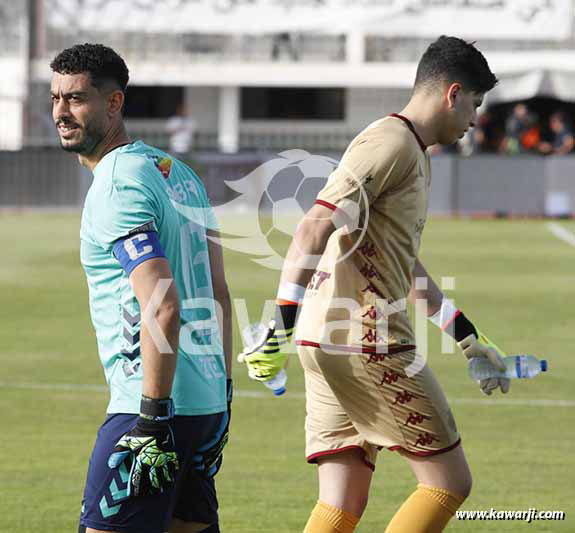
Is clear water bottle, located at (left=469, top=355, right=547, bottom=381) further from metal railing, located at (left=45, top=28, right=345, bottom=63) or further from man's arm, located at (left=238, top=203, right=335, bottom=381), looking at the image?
metal railing, located at (left=45, top=28, right=345, bottom=63)

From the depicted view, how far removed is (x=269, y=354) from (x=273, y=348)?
0.03 m

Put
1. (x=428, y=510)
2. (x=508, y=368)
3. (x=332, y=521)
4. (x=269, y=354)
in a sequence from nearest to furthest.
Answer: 1. (x=269, y=354)
2. (x=428, y=510)
3. (x=332, y=521)
4. (x=508, y=368)

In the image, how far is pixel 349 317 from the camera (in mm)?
5414

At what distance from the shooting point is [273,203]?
3281 cm

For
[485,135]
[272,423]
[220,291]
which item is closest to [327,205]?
[220,291]

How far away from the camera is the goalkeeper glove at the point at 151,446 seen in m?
4.26

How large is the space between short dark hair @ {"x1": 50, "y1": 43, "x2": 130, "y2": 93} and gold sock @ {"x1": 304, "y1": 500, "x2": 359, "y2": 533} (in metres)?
1.97

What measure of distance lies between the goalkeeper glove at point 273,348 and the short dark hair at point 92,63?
110cm

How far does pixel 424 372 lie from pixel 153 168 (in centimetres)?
155

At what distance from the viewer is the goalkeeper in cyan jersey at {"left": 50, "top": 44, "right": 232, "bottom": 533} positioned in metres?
4.29

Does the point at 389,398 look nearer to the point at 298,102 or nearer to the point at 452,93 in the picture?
the point at 452,93

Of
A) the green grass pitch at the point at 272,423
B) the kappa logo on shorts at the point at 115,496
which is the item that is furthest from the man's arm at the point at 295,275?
the green grass pitch at the point at 272,423

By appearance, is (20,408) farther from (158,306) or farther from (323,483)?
(158,306)

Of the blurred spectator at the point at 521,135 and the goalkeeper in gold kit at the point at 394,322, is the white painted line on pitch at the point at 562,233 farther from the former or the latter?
the goalkeeper in gold kit at the point at 394,322
